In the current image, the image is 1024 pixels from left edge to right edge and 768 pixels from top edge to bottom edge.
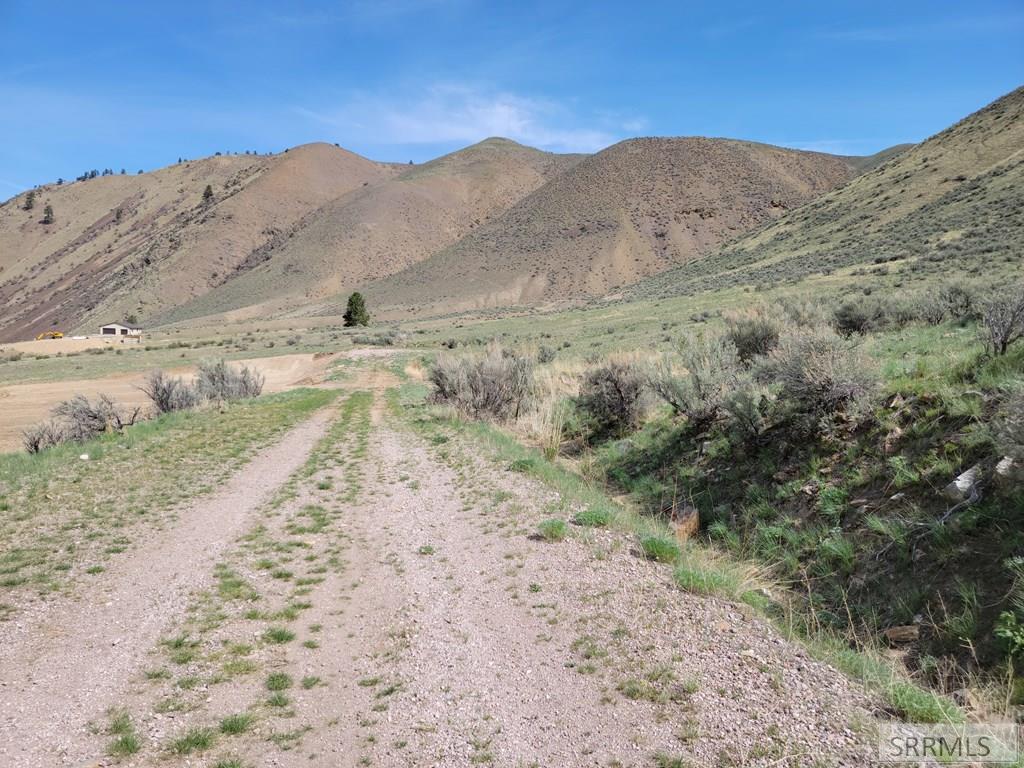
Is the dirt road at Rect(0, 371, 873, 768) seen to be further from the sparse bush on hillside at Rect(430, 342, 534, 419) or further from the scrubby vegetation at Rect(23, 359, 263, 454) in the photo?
the scrubby vegetation at Rect(23, 359, 263, 454)

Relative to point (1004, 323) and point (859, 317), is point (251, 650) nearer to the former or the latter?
point (1004, 323)

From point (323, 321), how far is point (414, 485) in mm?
70114

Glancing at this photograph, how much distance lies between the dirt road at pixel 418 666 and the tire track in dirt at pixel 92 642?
0.02 metres

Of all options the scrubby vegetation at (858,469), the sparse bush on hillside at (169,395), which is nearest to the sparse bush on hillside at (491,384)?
the scrubby vegetation at (858,469)

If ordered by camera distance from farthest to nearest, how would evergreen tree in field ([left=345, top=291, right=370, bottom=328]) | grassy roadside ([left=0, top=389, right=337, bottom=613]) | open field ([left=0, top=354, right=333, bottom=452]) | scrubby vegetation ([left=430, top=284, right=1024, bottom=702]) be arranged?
1. evergreen tree in field ([left=345, top=291, right=370, bottom=328])
2. open field ([left=0, top=354, right=333, bottom=452])
3. grassy roadside ([left=0, top=389, right=337, bottom=613])
4. scrubby vegetation ([left=430, top=284, right=1024, bottom=702])

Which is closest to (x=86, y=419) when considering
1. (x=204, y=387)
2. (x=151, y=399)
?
(x=151, y=399)

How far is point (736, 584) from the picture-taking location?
5055mm

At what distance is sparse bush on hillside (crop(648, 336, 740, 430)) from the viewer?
9711mm

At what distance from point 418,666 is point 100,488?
7.33 meters

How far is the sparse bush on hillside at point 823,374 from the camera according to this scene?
24.3 feet

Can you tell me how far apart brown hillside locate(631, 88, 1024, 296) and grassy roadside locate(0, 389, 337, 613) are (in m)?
26.8

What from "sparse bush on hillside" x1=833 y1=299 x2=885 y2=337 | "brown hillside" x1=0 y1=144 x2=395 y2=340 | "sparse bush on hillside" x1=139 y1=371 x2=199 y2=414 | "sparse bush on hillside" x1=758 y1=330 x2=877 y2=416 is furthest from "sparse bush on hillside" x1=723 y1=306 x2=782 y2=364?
"brown hillside" x1=0 y1=144 x2=395 y2=340

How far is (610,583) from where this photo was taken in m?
5.11

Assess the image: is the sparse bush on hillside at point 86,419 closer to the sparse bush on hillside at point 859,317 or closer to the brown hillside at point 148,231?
the sparse bush on hillside at point 859,317
